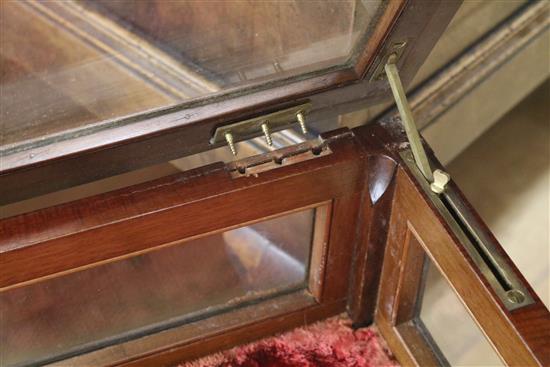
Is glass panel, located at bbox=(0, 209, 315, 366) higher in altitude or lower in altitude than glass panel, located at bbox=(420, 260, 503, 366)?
higher

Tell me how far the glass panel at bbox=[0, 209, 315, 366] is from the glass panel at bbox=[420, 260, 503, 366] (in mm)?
195

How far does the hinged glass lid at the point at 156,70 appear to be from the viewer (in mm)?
844

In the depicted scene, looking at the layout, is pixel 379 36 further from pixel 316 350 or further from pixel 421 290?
pixel 316 350

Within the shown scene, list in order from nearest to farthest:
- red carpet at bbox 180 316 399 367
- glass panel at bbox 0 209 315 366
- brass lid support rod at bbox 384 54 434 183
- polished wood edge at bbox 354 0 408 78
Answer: polished wood edge at bbox 354 0 408 78 → brass lid support rod at bbox 384 54 434 183 → glass panel at bbox 0 209 315 366 → red carpet at bbox 180 316 399 367

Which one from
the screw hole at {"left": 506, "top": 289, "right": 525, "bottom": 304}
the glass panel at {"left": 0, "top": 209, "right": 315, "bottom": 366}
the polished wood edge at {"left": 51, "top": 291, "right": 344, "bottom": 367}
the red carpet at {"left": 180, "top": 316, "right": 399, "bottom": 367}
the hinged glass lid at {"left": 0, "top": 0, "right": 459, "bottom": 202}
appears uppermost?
the hinged glass lid at {"left": 0, "top": 0, "right": 459, "bottom": 202}

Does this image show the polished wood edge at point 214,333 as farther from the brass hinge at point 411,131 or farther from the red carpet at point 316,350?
the brass hinge at point 411,131

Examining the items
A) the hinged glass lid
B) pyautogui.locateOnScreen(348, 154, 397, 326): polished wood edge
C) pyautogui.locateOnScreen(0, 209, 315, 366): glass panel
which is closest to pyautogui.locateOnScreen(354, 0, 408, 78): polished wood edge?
the hinged glass lid

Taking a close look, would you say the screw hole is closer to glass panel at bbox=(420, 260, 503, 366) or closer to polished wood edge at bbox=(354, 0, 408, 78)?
glass panel at bbox=(420, 260, 503, 366)

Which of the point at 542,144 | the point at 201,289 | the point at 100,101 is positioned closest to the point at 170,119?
the point at 100,101

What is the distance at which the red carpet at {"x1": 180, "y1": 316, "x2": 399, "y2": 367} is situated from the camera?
1179 millimetres

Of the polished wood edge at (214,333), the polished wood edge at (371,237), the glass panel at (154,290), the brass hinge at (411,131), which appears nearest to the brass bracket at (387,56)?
Result: the brass hinge at (411,131)

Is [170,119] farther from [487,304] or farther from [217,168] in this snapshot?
[487,304]

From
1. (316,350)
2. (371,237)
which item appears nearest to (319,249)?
(371,237)

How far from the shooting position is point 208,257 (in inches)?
42.8
